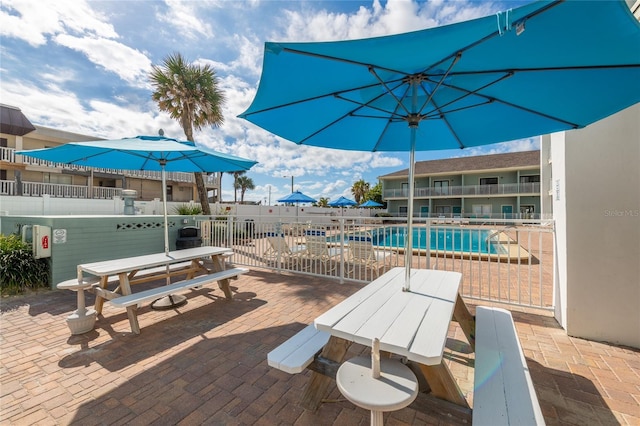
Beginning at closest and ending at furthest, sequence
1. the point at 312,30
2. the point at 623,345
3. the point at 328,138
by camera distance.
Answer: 1. the point at 623,345
2. the point at 328,138
3. the point at 312,30

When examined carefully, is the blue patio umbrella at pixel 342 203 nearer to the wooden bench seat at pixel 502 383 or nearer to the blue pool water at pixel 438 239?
the blue pool water at pixel 438 239

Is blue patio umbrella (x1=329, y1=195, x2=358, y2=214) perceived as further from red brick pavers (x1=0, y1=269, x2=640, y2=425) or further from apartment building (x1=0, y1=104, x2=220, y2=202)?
red brick pavers (x1=0, y1=269, x2=640, y2=425)

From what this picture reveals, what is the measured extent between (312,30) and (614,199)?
5683mm

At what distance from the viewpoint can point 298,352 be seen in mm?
→ 1865

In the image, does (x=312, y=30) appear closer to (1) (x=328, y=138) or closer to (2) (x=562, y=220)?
(1) (x=328, y=138)

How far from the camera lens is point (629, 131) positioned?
281 cm

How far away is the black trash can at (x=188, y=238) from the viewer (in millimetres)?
6910

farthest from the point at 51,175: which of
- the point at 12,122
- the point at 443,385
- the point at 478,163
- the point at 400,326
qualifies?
the point at 478,163

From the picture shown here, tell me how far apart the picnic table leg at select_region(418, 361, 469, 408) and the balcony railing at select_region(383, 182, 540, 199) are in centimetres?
2787

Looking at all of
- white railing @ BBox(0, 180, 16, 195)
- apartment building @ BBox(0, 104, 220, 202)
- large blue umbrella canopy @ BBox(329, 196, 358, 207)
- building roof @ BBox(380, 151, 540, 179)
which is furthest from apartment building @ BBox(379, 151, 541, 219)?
white railing @ BBox(0, 180, 16, 195)

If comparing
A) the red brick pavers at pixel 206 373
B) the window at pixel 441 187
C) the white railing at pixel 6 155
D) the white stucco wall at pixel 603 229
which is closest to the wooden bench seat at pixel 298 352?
the red brick pavers at pixel 206 373

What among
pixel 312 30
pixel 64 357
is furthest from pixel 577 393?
pixel 312 30

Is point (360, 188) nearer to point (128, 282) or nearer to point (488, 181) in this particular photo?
point (488, 181)

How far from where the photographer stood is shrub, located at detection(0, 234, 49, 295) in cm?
450
